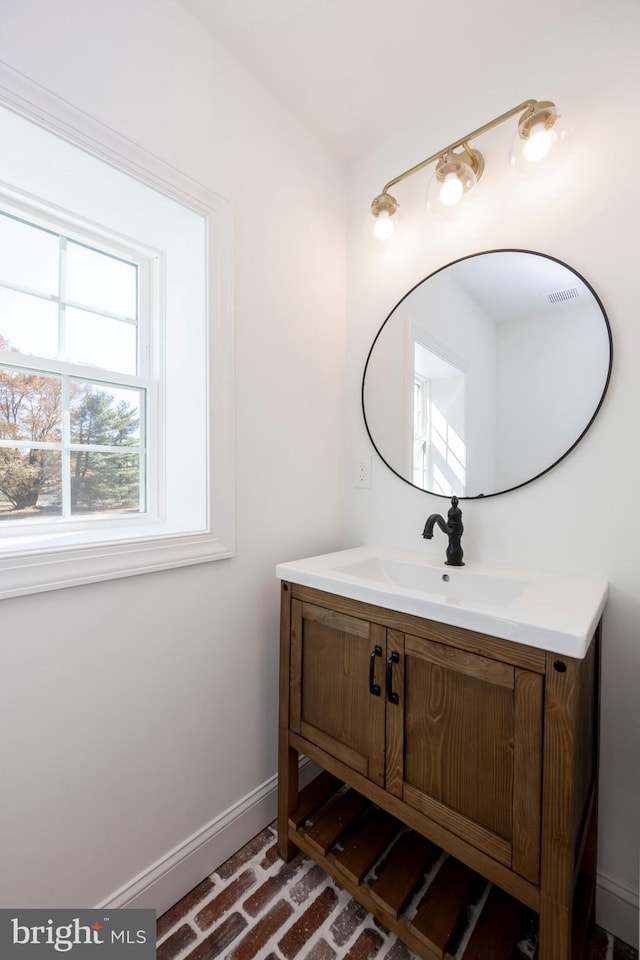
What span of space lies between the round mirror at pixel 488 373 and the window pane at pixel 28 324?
1.10 meters

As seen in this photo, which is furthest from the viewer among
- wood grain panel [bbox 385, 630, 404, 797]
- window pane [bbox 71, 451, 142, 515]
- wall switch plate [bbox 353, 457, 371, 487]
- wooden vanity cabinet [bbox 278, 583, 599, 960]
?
wall switch plate [bbox 353, 457, 371, 487]

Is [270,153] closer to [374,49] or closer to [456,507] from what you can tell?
[374,49]

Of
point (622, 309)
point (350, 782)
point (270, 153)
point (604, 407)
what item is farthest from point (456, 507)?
point (270, 153)

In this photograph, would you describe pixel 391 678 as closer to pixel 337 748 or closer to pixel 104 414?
pixel 337 748

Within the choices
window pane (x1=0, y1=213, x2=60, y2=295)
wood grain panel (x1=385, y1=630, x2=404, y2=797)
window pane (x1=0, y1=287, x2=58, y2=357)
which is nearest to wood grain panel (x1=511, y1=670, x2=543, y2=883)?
wood grain panel (x1=385, y1=630, x2=404, y2=797)

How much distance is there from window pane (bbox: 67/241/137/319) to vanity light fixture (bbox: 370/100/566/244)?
889mm

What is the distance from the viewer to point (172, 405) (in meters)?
1.37

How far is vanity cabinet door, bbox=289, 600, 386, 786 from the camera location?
3.52ft

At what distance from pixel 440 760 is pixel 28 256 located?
1.70 metres

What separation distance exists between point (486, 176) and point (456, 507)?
1085 millimetres

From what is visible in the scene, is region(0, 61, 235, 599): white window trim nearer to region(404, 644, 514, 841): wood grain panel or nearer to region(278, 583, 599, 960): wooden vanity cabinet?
region(278, 583, 599, 960): wooden vanity cabinet

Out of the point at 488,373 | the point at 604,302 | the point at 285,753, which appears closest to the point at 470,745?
the point at 285,753

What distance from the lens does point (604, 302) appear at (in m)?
1.15

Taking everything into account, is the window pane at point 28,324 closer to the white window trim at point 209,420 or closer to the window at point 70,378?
the window at point 70,378
